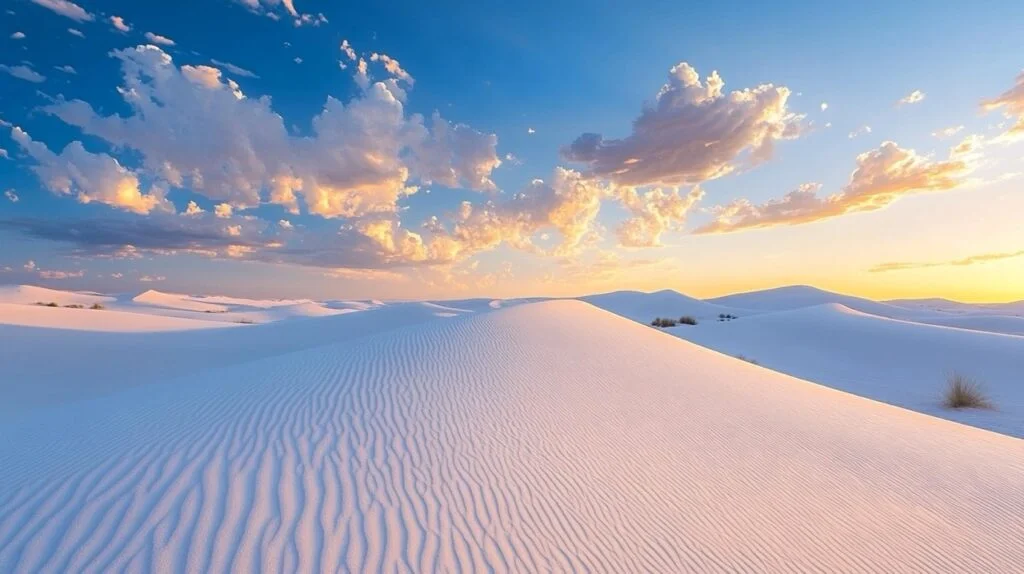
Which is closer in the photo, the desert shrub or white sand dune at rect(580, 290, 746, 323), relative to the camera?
the desert shrub

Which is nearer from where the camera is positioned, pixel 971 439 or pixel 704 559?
pixel 704 559

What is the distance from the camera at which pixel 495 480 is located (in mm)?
4145

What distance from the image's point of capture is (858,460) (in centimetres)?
515

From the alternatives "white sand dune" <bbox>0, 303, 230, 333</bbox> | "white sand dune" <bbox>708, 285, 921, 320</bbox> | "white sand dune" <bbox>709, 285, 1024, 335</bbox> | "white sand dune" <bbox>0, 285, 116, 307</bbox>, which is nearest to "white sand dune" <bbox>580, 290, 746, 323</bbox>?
"white sand dune" <bbox>709, 285, 1024, 335</bbox>

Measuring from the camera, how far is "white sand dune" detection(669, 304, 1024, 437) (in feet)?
36.4

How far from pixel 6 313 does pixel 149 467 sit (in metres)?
20.7

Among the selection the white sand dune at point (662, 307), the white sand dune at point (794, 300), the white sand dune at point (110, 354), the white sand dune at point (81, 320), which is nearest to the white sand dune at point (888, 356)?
the white sand dune at point (110, 354)

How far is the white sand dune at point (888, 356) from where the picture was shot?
11.1m

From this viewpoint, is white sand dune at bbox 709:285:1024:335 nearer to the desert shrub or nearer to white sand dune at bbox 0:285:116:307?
the desert shrub

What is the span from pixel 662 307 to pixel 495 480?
44.2 m

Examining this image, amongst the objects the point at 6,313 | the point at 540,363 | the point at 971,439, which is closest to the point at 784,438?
the point at 971,439

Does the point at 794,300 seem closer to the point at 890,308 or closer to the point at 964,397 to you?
the point at 890,308

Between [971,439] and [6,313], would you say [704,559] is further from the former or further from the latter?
[6,313]

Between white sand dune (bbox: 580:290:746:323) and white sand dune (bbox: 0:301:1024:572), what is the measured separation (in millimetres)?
31388
